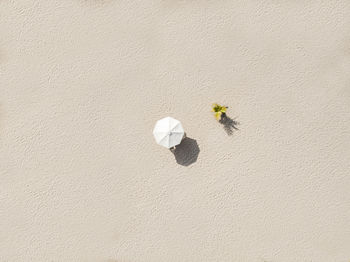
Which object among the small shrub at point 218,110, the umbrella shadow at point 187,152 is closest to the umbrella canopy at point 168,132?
the umbrella shadow at point 187,152

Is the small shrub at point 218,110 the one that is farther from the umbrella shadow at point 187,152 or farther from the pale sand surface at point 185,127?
the umbrella shadow at point 187,152

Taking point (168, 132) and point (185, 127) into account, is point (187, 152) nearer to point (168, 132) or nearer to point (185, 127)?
point (185, 127)

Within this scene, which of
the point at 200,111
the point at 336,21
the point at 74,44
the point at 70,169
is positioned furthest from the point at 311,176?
the point at 74,44

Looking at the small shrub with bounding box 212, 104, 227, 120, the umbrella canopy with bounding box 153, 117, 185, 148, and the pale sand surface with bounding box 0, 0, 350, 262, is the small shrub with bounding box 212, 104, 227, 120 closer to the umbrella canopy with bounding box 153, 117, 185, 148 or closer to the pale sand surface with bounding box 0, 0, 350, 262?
the pale sand surface with bounding box 0, 0, 350, 262

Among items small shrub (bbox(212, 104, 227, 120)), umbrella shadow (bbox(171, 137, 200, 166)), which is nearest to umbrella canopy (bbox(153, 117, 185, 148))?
umbrella shadow (bbox(171, 137, 200, 166))

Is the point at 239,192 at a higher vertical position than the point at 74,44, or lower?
lower

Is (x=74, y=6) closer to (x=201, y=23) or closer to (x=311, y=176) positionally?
(x=201, y=23)

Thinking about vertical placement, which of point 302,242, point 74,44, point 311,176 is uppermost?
point 74,44
